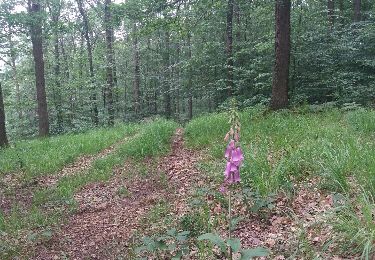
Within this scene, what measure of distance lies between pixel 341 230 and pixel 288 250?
61 centimetres

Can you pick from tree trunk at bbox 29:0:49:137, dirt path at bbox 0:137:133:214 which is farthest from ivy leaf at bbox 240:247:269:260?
tree trunk at bbox 29:0:49:137

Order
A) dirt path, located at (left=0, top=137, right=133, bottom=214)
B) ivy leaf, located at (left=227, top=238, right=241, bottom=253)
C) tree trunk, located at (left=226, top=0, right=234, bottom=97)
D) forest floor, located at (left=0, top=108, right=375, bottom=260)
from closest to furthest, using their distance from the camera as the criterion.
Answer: ivy leaf, located at (left=227, top=238, right=241, bottom=253) < forest floor, located at (left=0, top=108, right=375, bottom=260) < dirt path, located at (left=0, top=137, right=133, bottom=214) < tree trunk, located at (left=226, top=0, right=234, bottom=97)

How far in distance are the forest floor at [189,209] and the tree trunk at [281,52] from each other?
206 cm

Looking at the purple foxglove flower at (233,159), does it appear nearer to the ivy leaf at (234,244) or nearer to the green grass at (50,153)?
the ivy leaf at (234,244)

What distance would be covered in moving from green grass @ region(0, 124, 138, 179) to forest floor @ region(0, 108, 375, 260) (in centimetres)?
47

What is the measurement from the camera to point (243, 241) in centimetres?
459

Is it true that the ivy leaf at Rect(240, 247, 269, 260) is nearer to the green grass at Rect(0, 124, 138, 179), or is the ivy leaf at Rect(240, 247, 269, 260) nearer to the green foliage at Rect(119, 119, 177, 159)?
the green foliage at Rect(119, 119, 177, 159)

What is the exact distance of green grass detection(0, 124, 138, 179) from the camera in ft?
31.2

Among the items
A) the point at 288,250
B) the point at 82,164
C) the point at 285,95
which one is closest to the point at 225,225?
the point at 288,250

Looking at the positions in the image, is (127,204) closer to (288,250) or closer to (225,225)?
(225,225)

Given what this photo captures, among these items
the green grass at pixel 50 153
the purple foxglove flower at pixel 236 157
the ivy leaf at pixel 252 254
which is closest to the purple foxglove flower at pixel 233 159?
the purple foxglove flower at pixel 236 157

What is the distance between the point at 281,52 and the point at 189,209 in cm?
672

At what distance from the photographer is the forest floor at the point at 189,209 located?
401cm

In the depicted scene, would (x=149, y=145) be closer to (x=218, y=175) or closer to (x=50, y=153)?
(x=50, y=153)
